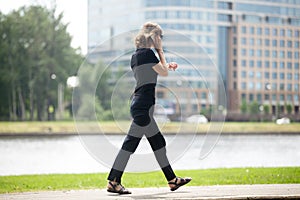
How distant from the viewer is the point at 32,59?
54188 millimetres

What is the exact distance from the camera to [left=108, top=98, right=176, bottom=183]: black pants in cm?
666

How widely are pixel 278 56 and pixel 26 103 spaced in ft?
82.8

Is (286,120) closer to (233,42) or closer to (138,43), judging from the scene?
(233,42)

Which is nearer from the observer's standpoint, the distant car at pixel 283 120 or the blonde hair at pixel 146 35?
the blonde hair at pixel 146 35

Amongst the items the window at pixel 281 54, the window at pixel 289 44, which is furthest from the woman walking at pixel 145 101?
the window at pixel 281 54

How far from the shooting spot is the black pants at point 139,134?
21.9 ft

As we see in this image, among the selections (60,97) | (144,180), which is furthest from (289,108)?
(144,180)

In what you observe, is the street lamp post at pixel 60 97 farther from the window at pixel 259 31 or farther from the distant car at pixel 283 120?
the window at pixel 259 31

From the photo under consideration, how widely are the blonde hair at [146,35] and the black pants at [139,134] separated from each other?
0.57 metres

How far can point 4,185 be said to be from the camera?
910 centimetres

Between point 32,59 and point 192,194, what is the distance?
160 ft

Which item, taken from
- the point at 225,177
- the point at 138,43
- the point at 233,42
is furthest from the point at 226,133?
the point at 138,43

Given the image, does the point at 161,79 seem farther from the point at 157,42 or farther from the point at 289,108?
the point at 157,42

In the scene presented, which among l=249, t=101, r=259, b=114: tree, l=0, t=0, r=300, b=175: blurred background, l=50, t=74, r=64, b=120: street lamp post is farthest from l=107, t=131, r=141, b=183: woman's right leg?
l=249, t=101, r=259, b=114: tree
